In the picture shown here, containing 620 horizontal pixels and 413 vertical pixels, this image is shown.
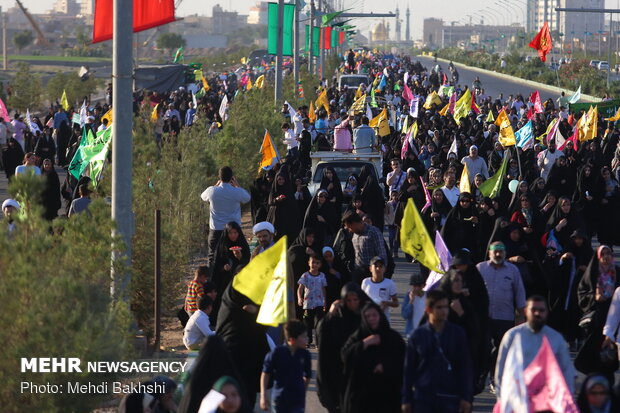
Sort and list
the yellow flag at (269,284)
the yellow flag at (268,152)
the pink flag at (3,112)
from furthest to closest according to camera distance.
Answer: the pink flag at (3,112)
the yellow flag at (268,152)
the yellow flag at (269,284)

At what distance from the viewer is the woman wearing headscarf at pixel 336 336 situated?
838cm

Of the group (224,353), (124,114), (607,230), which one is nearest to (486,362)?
(224,353)

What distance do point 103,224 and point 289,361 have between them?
2.21 meters

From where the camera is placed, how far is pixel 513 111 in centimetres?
3462

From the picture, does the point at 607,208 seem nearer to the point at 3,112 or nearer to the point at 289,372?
the point at 289,372

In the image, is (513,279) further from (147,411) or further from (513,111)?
(513,111)

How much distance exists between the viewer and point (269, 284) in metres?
8.82

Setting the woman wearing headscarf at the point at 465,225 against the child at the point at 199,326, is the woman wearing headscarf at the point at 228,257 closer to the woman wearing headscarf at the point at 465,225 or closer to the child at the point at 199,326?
the child at the point at 199,326

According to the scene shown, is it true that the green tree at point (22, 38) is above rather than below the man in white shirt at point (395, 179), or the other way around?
above

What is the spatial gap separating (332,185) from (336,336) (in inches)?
362

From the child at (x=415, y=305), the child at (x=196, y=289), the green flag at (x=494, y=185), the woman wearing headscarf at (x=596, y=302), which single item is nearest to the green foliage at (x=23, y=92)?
the green flag at (x=494, y=185)

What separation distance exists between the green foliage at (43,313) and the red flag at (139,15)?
357cm

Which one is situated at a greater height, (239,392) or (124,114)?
(124,114)

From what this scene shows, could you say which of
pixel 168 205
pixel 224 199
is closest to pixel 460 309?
pixel 224 199
